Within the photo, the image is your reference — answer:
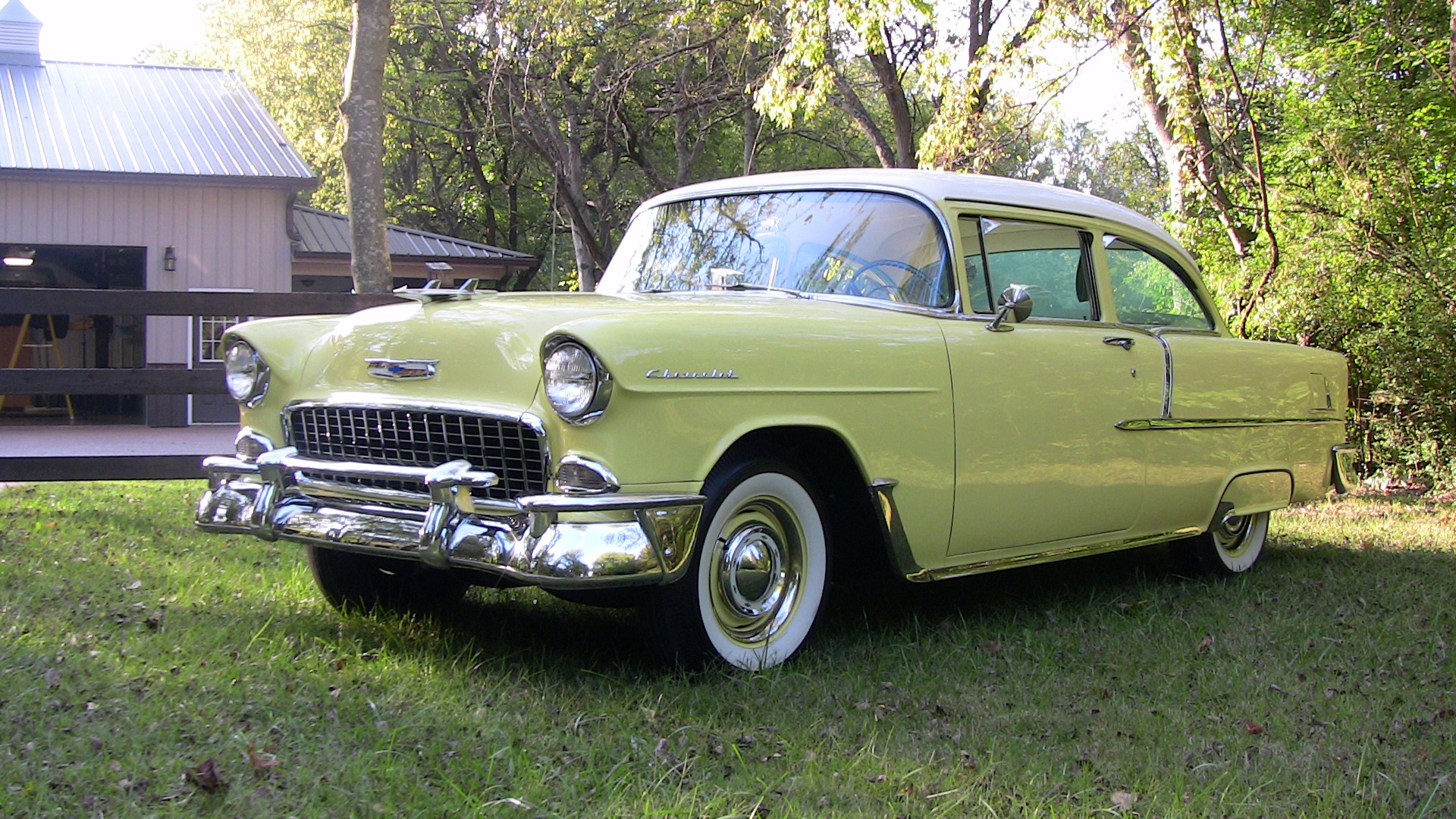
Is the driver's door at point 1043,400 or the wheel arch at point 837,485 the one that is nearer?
the wheel arch at point 837,485

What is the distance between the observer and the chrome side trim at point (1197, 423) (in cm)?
509

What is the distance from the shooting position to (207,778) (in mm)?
2863

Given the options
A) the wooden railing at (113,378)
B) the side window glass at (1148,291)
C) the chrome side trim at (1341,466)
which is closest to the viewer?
the side window glass at (1148,291)

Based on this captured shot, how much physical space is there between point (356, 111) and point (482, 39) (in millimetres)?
10719

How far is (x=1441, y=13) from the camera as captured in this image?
33.8 ft

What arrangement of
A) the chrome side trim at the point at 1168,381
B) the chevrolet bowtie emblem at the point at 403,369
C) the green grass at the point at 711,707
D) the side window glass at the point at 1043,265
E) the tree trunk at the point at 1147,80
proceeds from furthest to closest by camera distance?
1. the tree trunk at the point at 1147,80
2. the chrome side trim at the point at 1168,381
3. the side window glass at the point at 1043,265
4. the chevrolet bowtie emblem at the point at 403,369
5. the green grass at the point at 711,707

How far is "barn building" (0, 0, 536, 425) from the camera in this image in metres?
16.4

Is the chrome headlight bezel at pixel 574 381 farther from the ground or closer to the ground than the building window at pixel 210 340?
farther from the ground

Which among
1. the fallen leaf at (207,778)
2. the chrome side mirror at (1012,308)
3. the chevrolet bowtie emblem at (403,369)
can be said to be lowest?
the fallen leaf at (207,778)

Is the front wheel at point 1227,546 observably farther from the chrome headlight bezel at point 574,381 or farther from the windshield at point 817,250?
the chrome headlight bezel at point 574,381

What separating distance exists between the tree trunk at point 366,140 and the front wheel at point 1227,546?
21.5ft

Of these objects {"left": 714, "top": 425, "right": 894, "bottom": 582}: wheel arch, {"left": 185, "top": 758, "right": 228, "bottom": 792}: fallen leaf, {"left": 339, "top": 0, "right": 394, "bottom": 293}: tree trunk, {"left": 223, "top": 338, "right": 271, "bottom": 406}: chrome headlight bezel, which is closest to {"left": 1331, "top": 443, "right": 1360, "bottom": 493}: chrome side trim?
{"left": 714, "top": 425, "right": 894, "bottom": 582}: wheel arch

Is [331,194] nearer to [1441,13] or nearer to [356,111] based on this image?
[356,111]

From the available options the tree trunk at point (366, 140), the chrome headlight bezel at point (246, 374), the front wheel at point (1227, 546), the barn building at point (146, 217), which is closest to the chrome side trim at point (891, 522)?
the chrome headlight bezel at point (246, 374)
